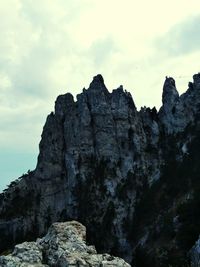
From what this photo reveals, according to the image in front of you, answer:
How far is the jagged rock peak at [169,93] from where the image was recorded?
622ft

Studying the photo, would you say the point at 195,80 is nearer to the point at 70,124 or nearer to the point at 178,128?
the point at 178,128

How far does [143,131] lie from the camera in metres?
194

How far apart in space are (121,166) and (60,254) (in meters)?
164

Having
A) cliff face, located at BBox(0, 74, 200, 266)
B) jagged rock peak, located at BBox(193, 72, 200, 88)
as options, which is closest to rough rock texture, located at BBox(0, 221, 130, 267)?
cliff face, located at BBox(0, 74, 200, 266)

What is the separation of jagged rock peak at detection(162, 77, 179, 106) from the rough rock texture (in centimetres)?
16325

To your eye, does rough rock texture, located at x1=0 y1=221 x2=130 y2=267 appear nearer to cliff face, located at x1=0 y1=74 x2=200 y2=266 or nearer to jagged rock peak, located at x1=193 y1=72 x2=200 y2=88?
cliff face, located at x1=0 y1=74 x2=200 y2=266

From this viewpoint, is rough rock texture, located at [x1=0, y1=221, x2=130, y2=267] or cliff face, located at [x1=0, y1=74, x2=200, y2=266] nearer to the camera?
rough rock texture, located at [x1=0, y1=221, x2=130, y2=267]

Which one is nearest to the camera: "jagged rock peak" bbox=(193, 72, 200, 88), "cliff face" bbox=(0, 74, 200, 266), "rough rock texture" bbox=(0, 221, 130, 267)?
"rough rock texture" bbox=(0, 221, 130, 267)

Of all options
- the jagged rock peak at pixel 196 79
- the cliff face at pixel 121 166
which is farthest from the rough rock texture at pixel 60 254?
the jagged rock peak at pixel 196 79

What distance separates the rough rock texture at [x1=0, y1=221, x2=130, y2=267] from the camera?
25266 mm

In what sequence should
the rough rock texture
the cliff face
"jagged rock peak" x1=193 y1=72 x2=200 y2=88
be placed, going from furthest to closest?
"jagged rock peak" x1=193 y1=72 x2=200 y2=88 < the cliff face < the rough rock texture

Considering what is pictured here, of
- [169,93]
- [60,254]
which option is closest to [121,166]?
[169,93]

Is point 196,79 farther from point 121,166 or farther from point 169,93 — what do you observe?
point 121,166

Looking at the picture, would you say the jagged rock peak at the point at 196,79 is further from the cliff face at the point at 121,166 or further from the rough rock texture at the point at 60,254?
the rough rock texture at the point at 60,254
